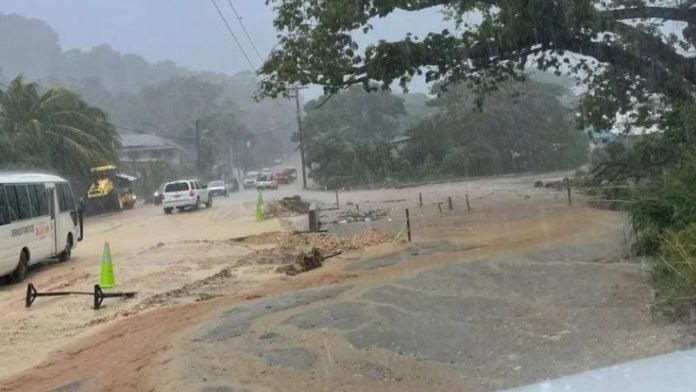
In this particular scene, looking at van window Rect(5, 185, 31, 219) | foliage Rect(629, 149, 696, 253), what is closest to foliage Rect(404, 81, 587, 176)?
van window Rect(5, 185, 31, 219)

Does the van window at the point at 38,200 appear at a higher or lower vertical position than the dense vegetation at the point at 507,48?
lower

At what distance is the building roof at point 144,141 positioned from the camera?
2771 inches

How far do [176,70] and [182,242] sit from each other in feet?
414

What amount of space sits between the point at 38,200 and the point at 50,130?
2373cm

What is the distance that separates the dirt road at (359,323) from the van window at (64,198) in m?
2.30

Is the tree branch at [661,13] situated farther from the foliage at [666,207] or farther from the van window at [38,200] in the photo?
the van window at [38,200]

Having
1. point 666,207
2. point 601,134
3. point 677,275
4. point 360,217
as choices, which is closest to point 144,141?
point 601,134

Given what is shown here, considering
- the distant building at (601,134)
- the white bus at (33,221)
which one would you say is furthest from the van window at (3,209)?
the distant building at (601,134)

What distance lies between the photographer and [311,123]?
6769 centimetres

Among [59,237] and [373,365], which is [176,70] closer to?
[59,237]

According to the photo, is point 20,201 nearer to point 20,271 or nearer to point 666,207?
point 20,271

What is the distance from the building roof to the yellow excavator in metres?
21.6

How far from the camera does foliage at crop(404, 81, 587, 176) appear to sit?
197 ft

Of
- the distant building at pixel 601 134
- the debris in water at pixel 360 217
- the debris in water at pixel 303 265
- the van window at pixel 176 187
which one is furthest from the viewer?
the van window at pixel 176 187
